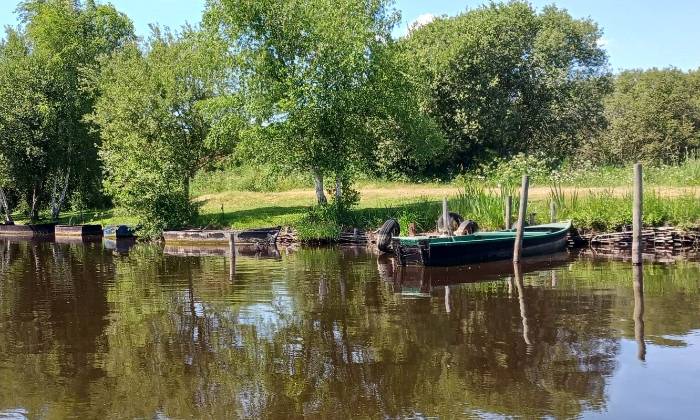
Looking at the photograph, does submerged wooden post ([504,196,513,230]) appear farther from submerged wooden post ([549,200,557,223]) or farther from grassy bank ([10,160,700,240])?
submerged wooden post ([549,200,557,223])

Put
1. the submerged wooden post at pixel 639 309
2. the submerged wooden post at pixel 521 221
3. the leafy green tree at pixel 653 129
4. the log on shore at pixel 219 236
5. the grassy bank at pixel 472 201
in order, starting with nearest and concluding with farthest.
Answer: the submerged wooden post at pixel 639 309 → the submerged wooden post at pixel 521 221 → the grassy bank at pixel 472 201 → the log on shore at pixel 219 236 → the leafy green tree at pixel 653 129

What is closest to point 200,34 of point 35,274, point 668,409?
point 35,274

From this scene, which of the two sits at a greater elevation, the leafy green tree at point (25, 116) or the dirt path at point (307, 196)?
the leafy green tree at point (25, 116)

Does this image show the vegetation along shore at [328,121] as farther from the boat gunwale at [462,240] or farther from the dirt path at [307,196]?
the boat gunwale at [462,240]

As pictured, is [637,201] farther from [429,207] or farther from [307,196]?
[307,196]

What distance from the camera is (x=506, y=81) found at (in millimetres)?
45375

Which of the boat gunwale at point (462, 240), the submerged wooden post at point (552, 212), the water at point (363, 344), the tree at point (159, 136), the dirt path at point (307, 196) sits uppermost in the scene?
the tree at point (159, 136)

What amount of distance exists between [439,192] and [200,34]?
15714 mm

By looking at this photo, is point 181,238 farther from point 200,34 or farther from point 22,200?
point 22,200

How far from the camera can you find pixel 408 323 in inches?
552

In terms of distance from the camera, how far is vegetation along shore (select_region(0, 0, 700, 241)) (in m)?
29.2

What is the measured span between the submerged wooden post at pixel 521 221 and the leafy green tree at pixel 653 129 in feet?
101

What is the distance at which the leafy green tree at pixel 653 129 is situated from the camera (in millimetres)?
50281

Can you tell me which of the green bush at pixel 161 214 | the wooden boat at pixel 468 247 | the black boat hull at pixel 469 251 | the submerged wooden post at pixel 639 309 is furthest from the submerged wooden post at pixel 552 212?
the green bush at pixel 161 214
